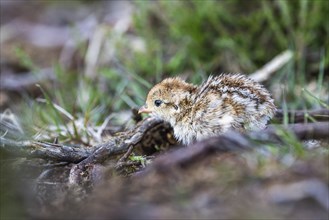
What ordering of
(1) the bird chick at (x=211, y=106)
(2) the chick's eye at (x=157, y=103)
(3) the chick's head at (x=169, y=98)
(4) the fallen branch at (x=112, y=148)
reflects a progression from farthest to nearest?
(2) the chick's eye at (x=157, y=103)
(3) the chick's head at (x=169, y=98)
(1) the bird chick at (x=211, y=106)
(4) the fallen branch at (x=112, y=148)

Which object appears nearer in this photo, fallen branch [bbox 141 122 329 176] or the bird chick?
fallen branch [bbox 141 122 329 176]

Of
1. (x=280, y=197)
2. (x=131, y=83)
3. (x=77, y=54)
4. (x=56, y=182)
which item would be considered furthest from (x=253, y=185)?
(x=77, y=54)

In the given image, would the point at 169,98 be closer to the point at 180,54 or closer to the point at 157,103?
the point at 157,103

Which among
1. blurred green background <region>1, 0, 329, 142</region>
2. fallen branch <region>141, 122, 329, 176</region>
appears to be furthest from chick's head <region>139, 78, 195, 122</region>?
fallen branch <region>141, 122, 329, 176</region>

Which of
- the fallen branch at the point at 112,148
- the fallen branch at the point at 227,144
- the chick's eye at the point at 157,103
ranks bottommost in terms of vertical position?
the fallen branch at the point at 112,148

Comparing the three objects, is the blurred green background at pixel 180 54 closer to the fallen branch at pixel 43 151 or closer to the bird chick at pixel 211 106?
the bird chick at pixel 211 106

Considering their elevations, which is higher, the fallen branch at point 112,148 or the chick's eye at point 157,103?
the chick's eye at point 157,103

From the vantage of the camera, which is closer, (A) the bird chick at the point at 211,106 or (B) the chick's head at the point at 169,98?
(A) the bird chick at the point at 211,106

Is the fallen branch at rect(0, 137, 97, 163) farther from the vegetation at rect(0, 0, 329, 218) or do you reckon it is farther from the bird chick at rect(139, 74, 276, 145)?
the vegetation at rect(0, 0, 329, 218)

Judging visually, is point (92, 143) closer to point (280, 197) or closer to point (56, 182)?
point (56, 182)

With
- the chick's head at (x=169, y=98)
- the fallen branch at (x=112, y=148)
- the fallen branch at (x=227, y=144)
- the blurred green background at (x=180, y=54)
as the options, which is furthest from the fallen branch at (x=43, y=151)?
the blurred green background at (x=180, y=54)
